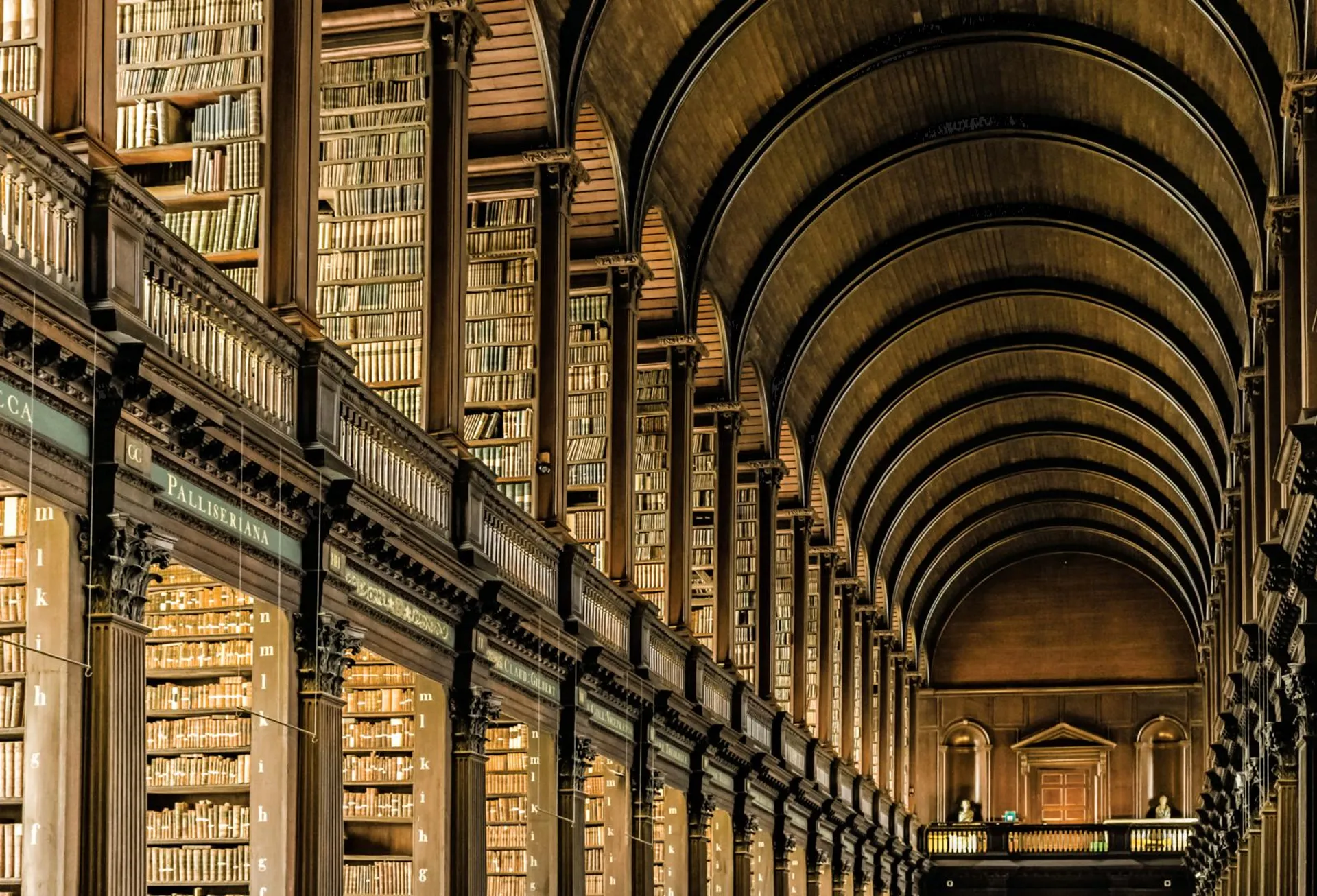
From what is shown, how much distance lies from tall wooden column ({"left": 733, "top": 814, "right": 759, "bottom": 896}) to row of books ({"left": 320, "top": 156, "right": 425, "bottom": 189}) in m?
10.8

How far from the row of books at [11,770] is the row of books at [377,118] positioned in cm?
593

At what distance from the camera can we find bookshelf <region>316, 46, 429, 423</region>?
13.4 m

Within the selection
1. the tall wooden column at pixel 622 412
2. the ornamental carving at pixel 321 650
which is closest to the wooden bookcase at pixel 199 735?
the ornamental carving at pixel 321 650

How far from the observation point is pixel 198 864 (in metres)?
11.2

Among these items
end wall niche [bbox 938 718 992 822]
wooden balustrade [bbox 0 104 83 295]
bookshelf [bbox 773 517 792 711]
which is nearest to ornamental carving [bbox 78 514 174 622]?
wooden balustrade [bbox 0 104 83 295]

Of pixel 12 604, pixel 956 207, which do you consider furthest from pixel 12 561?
pixel 956 207

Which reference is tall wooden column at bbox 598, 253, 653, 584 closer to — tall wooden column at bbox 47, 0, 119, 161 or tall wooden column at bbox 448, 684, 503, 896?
tall wooden column at bbox 448, 684, 503, 896

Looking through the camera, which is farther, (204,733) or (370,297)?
(370,297)

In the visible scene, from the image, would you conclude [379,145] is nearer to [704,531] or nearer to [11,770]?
[11,770]

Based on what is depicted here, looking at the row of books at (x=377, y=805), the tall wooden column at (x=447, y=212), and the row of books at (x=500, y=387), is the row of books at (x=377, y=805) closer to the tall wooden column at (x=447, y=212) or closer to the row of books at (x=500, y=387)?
the tall wooden column at (x=447, y=212)

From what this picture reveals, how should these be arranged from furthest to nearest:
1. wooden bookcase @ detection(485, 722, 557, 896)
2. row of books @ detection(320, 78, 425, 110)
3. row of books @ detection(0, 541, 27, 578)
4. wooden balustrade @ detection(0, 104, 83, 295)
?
wooden bookcase @ detection(485, 722, 557, 896), row of books @ detection(320, 78, 425, 110), row of books @ detection(0, 541, 27, 578), wooden balustrade @ detection(0, 104, 83, 295)

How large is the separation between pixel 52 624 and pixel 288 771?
2.59 meters

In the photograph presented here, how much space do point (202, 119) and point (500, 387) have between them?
4.90 metres

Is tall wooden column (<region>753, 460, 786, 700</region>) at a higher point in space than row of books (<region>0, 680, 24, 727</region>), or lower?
higher
